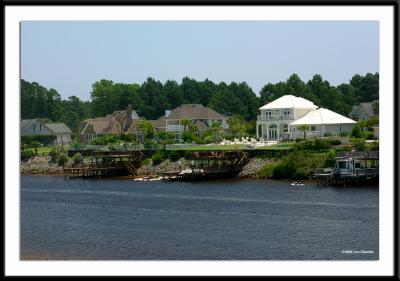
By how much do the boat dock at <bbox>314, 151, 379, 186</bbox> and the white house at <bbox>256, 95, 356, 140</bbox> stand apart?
1838 cm

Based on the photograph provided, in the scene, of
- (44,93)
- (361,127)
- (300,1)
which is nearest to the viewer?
(300,1)

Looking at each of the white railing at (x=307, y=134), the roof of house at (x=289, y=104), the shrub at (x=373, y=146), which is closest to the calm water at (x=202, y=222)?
the shrub at (x=373, y=146)

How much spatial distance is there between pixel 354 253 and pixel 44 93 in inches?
2837

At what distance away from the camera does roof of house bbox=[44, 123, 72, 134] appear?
84375 mm

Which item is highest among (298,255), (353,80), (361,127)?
(353,80)

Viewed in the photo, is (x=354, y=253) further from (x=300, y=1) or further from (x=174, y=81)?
(x=174, y=81)

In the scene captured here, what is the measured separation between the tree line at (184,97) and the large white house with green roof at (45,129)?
4.31m

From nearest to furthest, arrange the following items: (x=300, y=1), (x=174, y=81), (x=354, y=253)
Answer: (x=300, y=1), (x=354, y=253), (x=174, y=81)

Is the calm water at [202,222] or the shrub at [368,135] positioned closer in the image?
the calm water at [202,222]

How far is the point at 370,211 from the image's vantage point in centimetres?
3316

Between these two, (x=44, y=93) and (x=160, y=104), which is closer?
(x=44, y=93)

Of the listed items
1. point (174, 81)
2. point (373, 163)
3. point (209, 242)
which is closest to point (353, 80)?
point (174, 81)

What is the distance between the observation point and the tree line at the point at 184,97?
285 ft

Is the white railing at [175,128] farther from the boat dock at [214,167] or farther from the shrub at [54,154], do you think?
the boat dock at [214,167]
